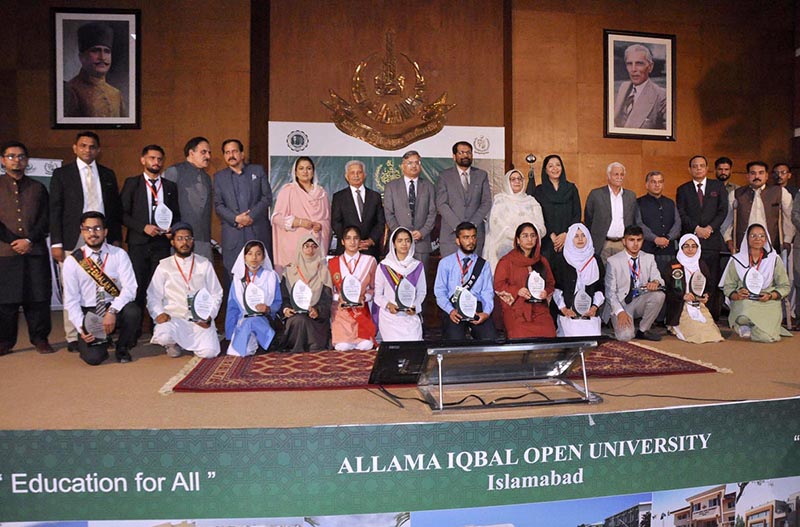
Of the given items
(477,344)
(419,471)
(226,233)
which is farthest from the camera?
(226,233)

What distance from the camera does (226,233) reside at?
17.3 ft

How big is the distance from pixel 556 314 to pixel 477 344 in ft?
9.14

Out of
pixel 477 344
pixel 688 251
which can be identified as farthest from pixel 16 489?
pixel 688 251

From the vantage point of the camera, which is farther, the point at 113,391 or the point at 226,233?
the point at 226,233

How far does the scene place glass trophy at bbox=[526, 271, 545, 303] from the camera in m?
4.87

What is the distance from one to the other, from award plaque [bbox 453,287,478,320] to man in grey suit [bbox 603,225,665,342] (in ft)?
4.71

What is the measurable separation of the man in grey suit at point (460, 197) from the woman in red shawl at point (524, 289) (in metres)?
0.62

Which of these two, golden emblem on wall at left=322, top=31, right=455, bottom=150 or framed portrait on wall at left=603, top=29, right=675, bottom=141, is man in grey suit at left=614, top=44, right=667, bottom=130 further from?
golden emblem on wall at left=322, top=31, right=455, bottom=150

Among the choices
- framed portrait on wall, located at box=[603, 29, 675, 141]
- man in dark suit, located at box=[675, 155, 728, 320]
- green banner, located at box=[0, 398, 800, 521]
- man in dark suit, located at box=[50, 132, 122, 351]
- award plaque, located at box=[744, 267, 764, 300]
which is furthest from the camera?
framed portrait on wall, located at box=[603, 29, 675, 141]

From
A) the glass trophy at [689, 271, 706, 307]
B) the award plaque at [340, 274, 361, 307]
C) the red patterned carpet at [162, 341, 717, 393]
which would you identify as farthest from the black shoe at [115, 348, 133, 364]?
the glass trophy at [689, 271, 706, 307]

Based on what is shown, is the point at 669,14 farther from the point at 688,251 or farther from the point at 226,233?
the point at 226,233

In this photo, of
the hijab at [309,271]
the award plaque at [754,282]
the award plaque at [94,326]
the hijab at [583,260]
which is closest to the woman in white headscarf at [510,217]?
the hijab at [583,260]

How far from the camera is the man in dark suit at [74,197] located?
15.5 feet

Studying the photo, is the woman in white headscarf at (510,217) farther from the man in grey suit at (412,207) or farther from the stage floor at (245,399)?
the stage floor at (245,399)
